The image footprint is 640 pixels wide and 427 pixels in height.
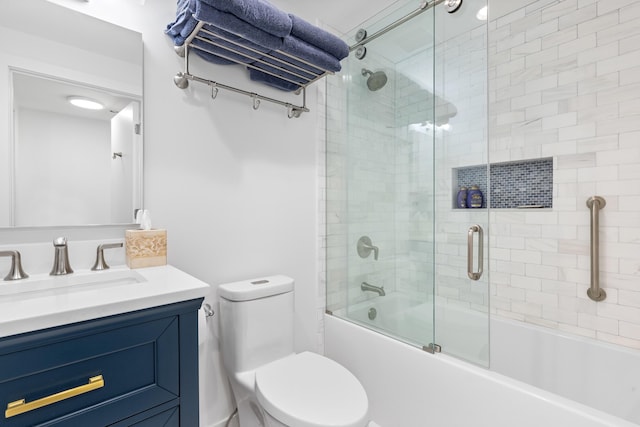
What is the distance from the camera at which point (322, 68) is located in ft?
4.89

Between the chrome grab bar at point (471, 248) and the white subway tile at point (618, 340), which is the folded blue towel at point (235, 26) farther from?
the white subway tile at point (618, 340)

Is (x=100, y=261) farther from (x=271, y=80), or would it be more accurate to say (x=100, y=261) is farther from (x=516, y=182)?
(x=516, y=182)

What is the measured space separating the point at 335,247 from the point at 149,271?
45.4 inches

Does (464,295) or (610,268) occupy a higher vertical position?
(610,268)

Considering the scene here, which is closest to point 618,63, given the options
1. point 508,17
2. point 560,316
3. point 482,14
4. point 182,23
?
point 508,17

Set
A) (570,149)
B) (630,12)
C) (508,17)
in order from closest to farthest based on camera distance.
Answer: (630,12), (570,149), (508,17)

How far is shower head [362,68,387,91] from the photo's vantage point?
1.80m

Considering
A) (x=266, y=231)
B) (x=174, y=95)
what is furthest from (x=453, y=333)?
(x=174, y=95)

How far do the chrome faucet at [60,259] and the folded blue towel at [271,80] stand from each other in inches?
44.2

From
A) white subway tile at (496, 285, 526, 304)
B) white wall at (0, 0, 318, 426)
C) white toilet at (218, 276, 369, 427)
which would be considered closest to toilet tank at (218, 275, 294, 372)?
white toilet at (218, 276, 369, 427)

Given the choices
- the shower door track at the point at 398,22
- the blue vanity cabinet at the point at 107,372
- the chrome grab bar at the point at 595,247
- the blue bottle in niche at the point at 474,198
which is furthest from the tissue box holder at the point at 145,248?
the chrome grab bar at the point at 595,247

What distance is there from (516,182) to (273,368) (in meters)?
1.83

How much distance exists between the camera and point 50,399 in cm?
67

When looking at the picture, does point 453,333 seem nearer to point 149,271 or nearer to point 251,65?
point 149,271
